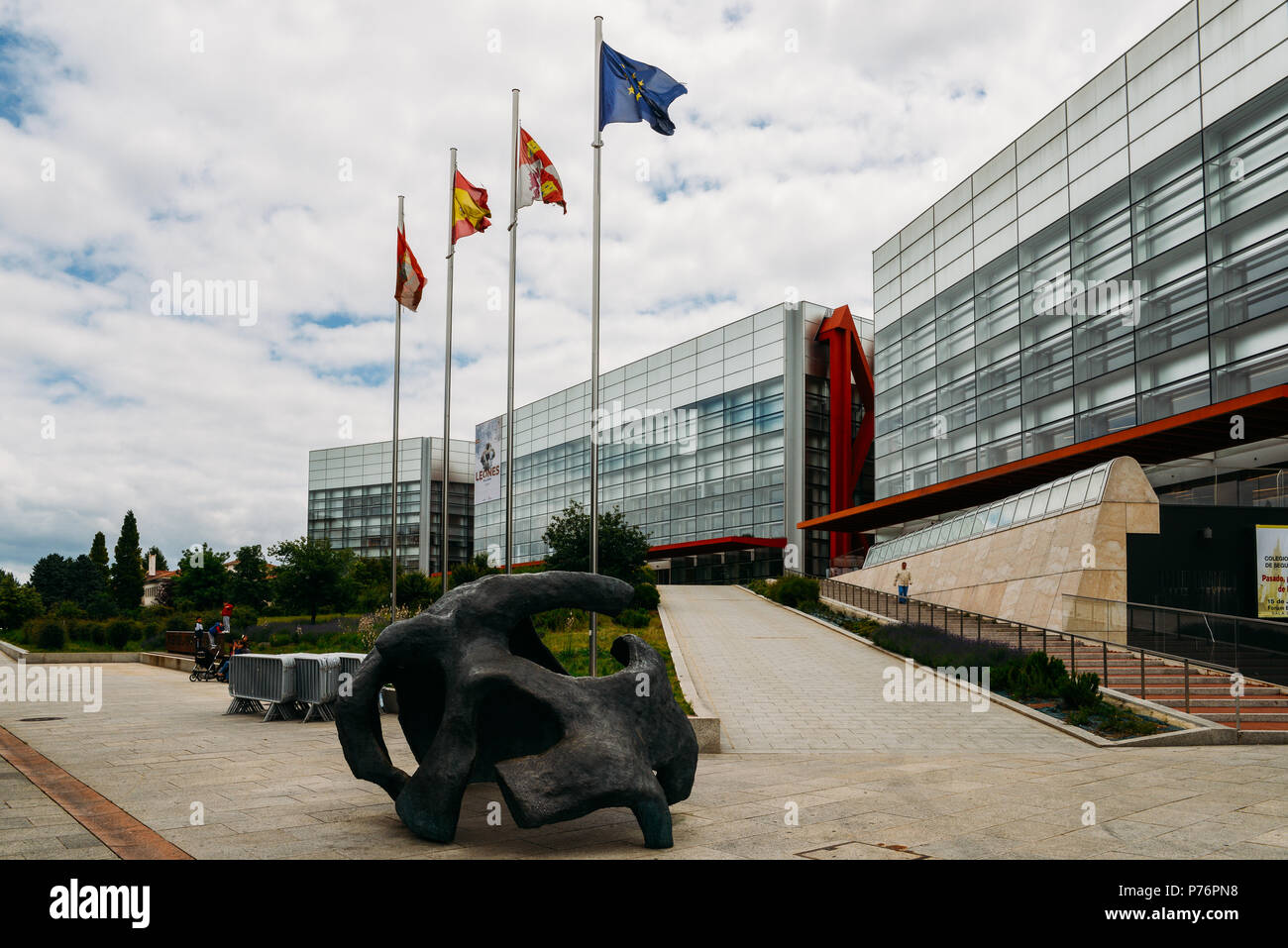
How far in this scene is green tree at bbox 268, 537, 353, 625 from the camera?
3909 cm

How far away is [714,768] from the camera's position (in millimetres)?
10430

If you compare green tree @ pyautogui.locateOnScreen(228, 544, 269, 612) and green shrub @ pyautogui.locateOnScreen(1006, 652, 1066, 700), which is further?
green tree @ pyautogui.locateOnScreen(228, 544, 269, 612)

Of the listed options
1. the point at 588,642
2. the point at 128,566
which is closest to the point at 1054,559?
the point at 588,642

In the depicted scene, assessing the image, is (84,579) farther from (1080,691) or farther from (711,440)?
(1080,691)

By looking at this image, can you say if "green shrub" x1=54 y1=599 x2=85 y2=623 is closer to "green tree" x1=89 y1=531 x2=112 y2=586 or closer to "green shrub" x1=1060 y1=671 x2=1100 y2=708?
"green shrub" x1=1060 y1=671 x2=1100 y2=708

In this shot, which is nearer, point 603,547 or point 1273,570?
point 1273,570

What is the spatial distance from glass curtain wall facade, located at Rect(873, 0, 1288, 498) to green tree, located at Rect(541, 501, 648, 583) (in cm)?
1539

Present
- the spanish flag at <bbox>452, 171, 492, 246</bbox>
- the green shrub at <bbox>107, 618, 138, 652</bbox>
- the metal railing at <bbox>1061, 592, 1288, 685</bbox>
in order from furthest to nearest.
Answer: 1. the green shrub at <bbox>107, 618, 138, 652</bbox>
2. the spanish flag at <bbox>452, 171, 492, 246</bbox>
3. the metal railing at <bbox>1061, 592, 1288, 685</bbox>

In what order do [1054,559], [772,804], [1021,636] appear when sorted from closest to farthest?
[772,804]
[1021,636]
[1054,559]

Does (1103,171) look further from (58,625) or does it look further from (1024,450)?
(58,625)

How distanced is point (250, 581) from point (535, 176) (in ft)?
124

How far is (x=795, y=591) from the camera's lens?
1399 inches

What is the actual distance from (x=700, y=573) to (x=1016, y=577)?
37512mm

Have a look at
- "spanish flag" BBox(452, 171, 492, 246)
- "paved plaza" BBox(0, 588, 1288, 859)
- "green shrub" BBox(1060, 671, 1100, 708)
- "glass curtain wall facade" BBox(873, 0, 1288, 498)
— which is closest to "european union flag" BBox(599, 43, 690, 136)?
"spanish flag" BBox(452, 171, 492, 246)
